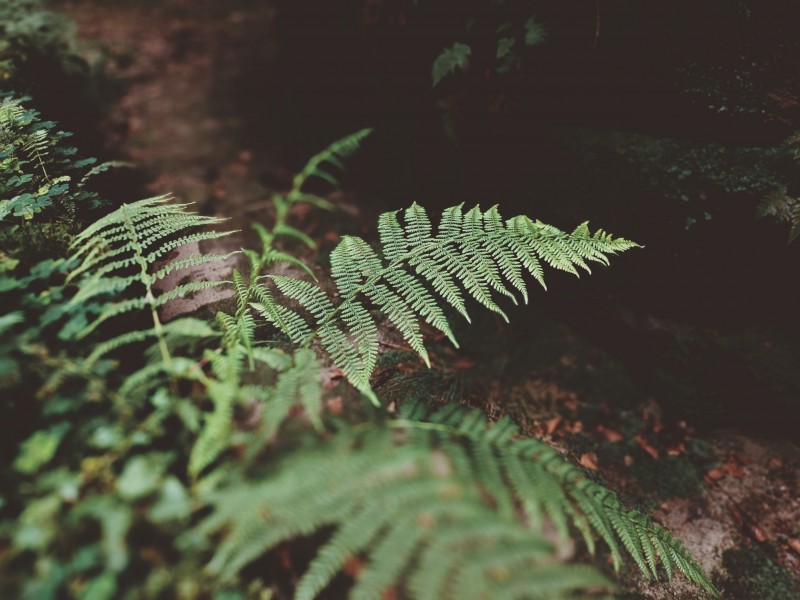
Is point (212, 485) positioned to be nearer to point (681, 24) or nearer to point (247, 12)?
point (681, 24)

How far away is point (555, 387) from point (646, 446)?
716 mm

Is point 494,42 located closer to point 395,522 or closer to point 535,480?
point 535,480

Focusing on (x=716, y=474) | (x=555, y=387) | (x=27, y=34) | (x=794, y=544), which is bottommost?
(x=794, y=544)

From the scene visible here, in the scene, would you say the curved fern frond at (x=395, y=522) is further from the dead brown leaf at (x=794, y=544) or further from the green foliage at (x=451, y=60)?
the green foliage at (x=451, y=60)

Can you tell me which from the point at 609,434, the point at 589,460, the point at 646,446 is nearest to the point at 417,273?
the point at 589,460

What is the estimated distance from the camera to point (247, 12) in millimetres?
7156

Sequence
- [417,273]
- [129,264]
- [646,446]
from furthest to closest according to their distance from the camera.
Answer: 1. [646,446]
2. [417,273]
3. [129,264]

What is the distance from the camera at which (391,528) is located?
3.46ft

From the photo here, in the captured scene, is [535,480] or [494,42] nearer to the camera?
[535,480]

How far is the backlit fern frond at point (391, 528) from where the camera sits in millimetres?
993

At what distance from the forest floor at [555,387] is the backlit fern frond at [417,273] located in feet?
1.17

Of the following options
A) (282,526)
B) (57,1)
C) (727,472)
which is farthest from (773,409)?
(57,1)

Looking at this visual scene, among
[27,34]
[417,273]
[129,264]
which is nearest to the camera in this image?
[129,264]

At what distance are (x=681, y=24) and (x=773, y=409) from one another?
260 centimetres
